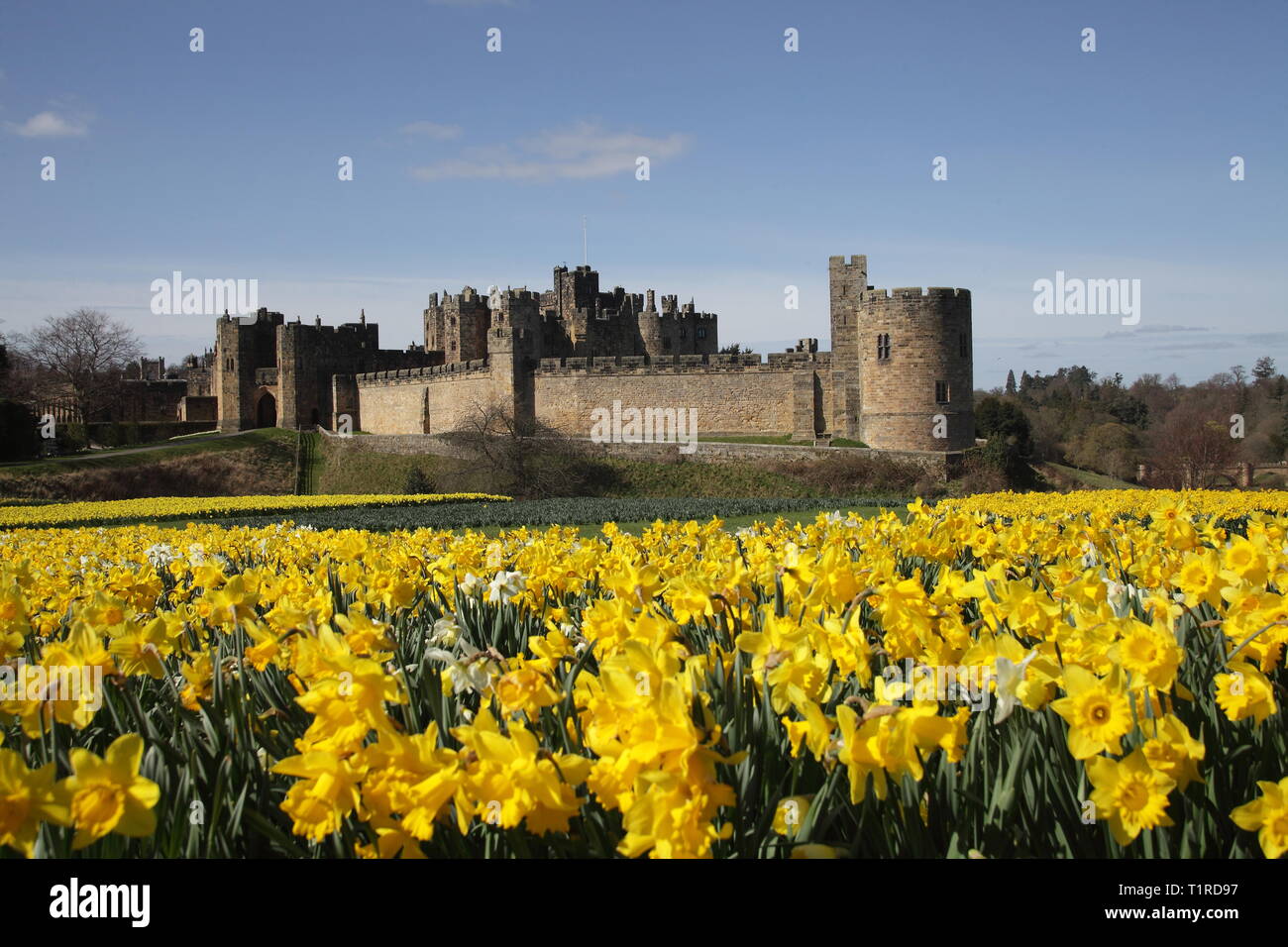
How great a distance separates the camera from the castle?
117 ft

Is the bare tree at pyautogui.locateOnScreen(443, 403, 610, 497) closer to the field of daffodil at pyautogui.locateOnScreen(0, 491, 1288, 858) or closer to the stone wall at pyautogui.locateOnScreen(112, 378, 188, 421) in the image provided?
the field of daffodil at pyautogui.locateOnScreen(0, 491, 1288, 858)

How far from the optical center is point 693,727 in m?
1.66

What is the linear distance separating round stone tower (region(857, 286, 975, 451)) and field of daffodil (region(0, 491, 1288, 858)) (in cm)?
3280

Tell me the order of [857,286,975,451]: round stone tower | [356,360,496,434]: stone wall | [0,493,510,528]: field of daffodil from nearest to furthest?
[0,493,510,528]: field of daffodil, [857,286,975,451]: round stone tower, [356,360,496,434]: stone wall

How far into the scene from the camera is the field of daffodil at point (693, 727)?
1733mm

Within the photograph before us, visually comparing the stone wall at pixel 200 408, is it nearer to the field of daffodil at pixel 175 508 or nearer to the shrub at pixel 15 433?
the shrub at pixel 15 433

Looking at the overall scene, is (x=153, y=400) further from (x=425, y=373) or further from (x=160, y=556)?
(x=160, y=556)

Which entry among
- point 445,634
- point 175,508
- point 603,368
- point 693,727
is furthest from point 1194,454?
point 693,727

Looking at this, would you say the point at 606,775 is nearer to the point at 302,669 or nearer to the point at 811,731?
the point at 811,731

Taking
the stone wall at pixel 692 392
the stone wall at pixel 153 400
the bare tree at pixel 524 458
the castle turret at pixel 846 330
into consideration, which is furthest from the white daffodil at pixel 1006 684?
the stone wall at pixel 153 400

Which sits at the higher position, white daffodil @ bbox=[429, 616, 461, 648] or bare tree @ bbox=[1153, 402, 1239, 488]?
white daffodil @ bbox=[429, 616, 461, 648]

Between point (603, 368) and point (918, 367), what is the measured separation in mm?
13733

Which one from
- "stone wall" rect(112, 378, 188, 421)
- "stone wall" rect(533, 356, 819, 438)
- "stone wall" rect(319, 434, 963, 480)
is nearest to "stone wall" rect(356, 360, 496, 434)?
"stone wall" rect(319, 434, 963, 480)

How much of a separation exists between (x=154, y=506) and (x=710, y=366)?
933 inches
